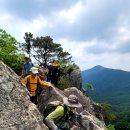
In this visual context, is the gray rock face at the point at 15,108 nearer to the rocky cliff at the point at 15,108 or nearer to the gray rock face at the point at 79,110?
the rocky cliff at the point at 15,108

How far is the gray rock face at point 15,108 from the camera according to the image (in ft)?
31.0

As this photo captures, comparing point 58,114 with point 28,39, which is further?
A: point 28,39

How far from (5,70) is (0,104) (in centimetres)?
150

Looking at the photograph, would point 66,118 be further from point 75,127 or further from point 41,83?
point 41,83

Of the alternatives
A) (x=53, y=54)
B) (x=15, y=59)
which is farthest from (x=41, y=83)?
(x=53, y=54)

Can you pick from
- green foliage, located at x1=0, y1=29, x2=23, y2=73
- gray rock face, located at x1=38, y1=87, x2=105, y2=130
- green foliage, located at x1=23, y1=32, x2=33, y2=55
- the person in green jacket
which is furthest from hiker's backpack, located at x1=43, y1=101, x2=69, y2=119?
green foliage, located at x1=23, y1=32, x2=33, y2=55

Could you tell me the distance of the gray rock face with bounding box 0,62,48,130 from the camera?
9.45 metres

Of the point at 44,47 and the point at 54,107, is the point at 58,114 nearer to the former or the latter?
the point at 54,107

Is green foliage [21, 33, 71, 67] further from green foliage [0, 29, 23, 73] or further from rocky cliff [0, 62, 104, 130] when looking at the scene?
rocky cliff [0, 62, 104, 130]

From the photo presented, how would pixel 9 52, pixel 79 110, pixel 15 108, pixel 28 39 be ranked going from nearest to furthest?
pixel 15 108 < pixel 79 110 < pixel 9 52 < pixel 28 39

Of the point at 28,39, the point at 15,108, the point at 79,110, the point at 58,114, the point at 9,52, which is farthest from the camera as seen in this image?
the point at 28,39

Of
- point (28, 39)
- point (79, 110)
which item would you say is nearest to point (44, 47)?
point (28, 39)

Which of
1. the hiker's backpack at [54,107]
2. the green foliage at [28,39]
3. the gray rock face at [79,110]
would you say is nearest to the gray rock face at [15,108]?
the hiker's backpack at [54,107]

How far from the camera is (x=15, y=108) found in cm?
977
